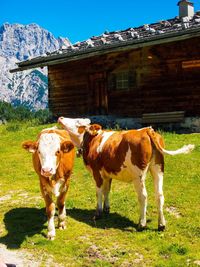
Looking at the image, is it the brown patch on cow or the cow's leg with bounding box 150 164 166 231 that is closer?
the cow's leg with bounding box 150 164 166 231

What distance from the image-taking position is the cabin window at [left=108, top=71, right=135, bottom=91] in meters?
22.2

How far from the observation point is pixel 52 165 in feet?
23.7

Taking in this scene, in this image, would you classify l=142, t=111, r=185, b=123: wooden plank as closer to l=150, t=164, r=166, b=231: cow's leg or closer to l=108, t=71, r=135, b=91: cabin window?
l=108, t=71, r=135, b=91: cabin window

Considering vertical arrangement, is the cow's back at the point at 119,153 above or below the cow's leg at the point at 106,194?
above

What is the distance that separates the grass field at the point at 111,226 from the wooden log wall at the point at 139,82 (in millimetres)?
7758

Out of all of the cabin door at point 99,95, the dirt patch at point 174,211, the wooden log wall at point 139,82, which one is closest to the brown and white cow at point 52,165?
the dirt patch at point 174,211

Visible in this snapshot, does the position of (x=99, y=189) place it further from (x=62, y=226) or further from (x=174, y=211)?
(x=174, y=211)

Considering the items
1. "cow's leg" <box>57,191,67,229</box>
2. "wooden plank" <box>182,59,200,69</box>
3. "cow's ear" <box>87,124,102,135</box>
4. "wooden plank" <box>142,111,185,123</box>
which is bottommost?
"cow's leg" <box>57,191,67,229</box>

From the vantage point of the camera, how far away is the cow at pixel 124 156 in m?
7.89

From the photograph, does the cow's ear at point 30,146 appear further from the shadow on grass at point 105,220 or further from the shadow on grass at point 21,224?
the shadow on grass at point 105,220

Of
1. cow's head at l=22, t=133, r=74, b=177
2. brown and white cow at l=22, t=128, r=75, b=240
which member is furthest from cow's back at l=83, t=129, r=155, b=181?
cow's head at l=22, t=133, r=74, b=177

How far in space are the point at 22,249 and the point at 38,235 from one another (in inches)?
23.7

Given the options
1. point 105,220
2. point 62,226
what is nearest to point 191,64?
point 105,220

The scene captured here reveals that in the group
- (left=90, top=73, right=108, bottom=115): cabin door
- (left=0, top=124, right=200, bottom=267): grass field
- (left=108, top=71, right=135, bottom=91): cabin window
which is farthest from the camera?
(left=90, top=73, right=108, bottom=115): cabin door
